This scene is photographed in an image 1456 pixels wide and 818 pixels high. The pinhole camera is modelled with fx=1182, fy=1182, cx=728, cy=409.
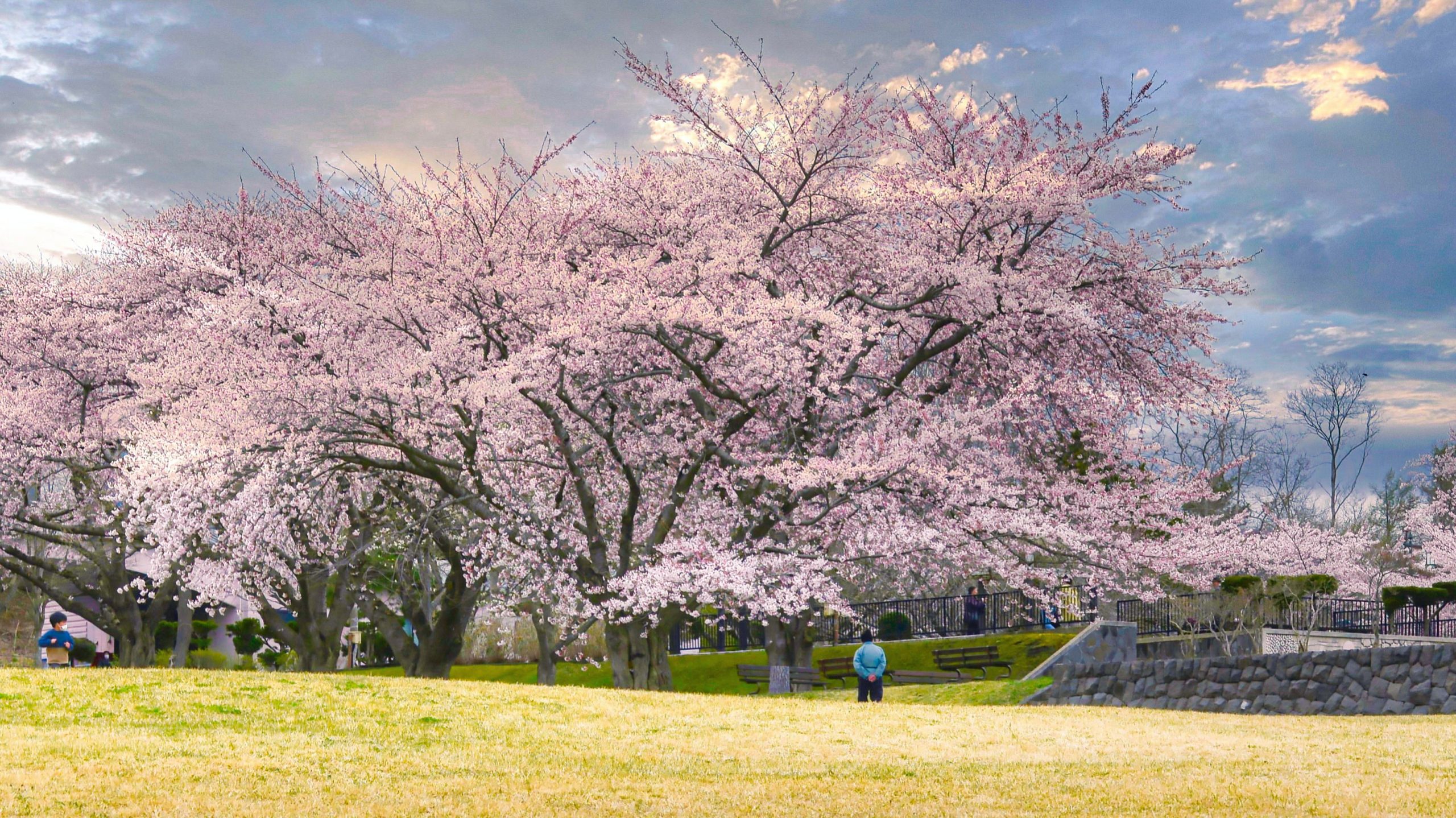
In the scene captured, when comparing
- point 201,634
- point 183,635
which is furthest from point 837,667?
point 201,634

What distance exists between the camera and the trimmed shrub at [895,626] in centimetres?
3356

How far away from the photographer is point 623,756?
10.3 m

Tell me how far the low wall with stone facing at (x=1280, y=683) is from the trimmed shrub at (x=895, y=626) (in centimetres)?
1309

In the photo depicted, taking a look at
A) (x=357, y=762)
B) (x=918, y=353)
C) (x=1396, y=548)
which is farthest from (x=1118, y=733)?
(x=1396, y=548)

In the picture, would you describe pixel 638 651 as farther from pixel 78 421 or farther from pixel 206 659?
pixel 206 659

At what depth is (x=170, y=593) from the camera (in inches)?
985

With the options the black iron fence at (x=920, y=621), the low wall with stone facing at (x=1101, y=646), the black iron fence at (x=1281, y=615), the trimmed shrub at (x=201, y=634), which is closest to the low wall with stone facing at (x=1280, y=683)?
the low wall with stone facing at (x=1101, y=646)

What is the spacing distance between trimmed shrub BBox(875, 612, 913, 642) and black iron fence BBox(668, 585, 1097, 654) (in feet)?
0.05

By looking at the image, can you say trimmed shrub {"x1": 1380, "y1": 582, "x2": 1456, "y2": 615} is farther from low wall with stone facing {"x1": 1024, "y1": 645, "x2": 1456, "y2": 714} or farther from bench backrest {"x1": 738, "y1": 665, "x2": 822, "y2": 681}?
bench backrest {"x1": 738, "y1": 665, "x2": 822, "y2": 681}

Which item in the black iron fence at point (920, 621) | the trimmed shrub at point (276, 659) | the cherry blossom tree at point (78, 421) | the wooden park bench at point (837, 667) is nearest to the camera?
the cherry blossom tree at point (78, 421)

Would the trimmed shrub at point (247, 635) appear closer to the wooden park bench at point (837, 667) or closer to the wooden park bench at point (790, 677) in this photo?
the wooden park bench at point (790, 677)

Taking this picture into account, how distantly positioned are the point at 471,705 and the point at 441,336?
5.74 metres

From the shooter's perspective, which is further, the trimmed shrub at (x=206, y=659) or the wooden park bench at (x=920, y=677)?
the trimmed shrub at (x=206, y=659)

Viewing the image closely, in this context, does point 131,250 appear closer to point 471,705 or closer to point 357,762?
point 471,705
